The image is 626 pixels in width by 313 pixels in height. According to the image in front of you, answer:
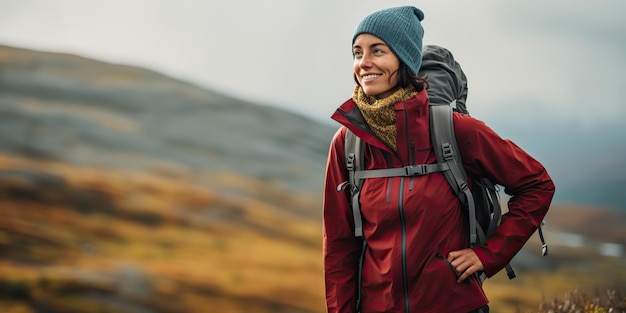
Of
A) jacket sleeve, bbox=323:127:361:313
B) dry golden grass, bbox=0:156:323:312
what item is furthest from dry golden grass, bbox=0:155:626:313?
jacket sleeve, bbox=323:127:361:313

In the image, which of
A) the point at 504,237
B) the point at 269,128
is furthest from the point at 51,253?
the point at 504,237

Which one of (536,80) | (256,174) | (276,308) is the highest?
(536,80)

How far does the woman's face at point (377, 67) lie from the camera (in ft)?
5.94

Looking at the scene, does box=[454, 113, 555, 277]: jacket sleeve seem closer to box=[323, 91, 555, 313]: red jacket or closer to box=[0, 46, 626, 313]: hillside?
box=[323, 91, 555, 313]: red jacket

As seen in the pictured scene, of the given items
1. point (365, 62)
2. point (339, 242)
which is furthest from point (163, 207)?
point (365, 62)

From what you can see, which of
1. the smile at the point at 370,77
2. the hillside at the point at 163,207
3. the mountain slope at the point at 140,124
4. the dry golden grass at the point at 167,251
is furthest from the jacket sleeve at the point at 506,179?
the mountain slope at the point at 140,124

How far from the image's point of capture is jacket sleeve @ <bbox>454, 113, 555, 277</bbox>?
1.77m

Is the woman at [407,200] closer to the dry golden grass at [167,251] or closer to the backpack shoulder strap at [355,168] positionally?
the backpack shoulder strap at [355,168]

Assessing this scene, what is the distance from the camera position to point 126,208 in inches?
197

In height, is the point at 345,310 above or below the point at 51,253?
above

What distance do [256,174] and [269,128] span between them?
559 mm

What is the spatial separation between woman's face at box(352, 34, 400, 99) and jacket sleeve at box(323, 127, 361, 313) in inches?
5.8

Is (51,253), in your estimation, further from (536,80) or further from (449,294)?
(536,80)

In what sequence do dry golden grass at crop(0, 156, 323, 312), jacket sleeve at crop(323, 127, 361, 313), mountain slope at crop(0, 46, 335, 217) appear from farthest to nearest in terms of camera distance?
mountain slope at crop(0, 46, 335, 217)
dry golden grass at crop(0, 156, 323, 312)
jacket sleeve at crop(323, 127, 361, 313)
